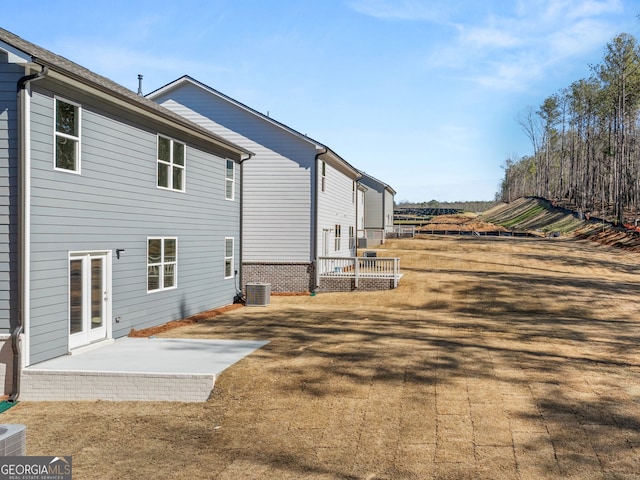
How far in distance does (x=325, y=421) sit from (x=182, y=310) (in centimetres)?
971

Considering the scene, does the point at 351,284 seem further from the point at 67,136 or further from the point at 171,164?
the point at 67,136

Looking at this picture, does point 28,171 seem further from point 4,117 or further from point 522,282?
point 522,282

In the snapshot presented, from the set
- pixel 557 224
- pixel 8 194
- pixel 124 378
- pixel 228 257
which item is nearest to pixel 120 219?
pixel 8 194

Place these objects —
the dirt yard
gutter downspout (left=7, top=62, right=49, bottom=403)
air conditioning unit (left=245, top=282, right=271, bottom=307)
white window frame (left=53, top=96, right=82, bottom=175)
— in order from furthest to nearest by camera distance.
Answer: air conditioning unit (left=245, top=282, right=271, bottom=307) → white window frame (left=53, top=96, right=82, bottom=175) → gutter downspout (left=7, top=62, right=49, bottom=403) → the dirt yard

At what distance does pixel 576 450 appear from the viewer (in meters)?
6.86

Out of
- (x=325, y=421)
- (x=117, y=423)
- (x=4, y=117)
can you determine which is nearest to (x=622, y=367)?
(x=325, y=421)

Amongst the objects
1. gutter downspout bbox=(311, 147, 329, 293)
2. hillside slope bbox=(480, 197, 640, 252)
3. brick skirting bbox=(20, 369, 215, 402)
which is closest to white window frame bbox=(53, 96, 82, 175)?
brick skirting bbox=(20, 369, 215, 402)

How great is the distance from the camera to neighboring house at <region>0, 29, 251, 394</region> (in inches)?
390

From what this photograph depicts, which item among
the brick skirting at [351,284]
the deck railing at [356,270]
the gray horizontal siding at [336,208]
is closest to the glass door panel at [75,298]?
the deck railing at [356,270]

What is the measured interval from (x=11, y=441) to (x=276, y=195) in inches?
763

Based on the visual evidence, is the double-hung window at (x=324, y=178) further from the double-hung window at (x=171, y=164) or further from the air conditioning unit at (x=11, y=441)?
the air conditioning unit at (x=11, y=441)

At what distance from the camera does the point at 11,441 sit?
553 cm

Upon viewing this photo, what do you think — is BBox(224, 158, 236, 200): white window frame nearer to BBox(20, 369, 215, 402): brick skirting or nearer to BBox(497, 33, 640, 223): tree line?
BBox(20, 369, 215, 402): brick skirting

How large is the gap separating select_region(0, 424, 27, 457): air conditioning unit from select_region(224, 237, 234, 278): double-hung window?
14439 mm
